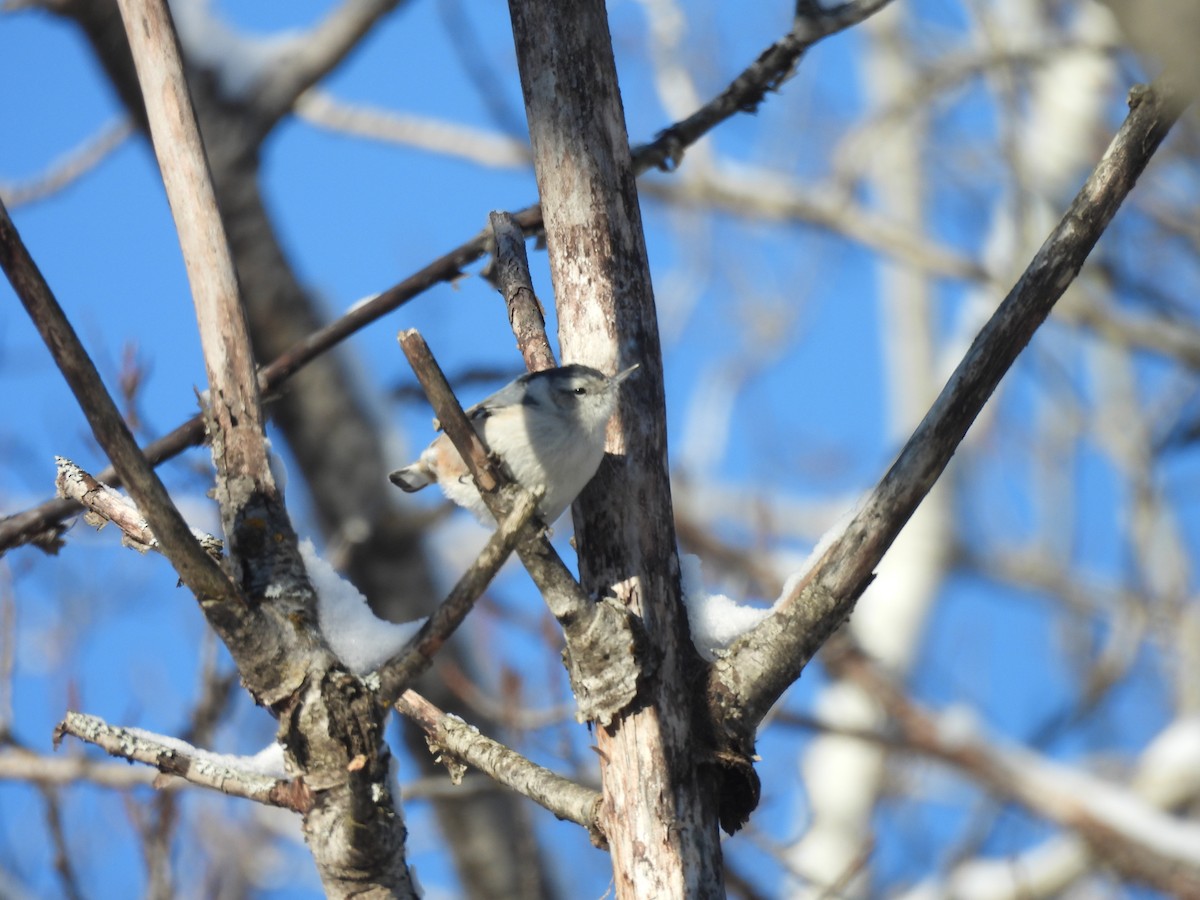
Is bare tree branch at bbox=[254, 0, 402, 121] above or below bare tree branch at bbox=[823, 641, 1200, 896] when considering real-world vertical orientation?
above

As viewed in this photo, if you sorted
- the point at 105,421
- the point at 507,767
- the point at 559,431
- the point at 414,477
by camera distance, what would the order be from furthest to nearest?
the point at 414,477, the point at 559,431, the point at 507,767, the point at 105,421

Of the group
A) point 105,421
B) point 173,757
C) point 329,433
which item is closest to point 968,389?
point 105,421

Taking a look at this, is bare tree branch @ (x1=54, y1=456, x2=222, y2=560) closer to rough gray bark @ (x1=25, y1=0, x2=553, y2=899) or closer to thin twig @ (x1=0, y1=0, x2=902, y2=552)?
thin twig @ (x1=0, y1=0, x2=902, y2=552)

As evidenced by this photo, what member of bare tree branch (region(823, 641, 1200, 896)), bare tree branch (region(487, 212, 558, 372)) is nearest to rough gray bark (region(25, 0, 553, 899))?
bare tree branch (region(823, 641, 1200, 896))

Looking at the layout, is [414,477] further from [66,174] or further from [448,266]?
[66,174]

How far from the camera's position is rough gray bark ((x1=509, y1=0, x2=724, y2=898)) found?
1315mm

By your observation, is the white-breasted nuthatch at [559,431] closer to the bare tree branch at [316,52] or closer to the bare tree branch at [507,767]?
the bare tree branch at [507,767]

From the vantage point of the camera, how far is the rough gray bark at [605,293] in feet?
4.32

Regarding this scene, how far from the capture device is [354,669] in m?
1.19

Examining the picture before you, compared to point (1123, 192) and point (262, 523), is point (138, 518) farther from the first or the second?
point (1123, 192)

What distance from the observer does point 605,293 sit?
143cm

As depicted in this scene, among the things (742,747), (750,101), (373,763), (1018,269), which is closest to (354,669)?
(373,763)

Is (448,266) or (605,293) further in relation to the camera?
(448,266)

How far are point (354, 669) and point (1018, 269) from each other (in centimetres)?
489
